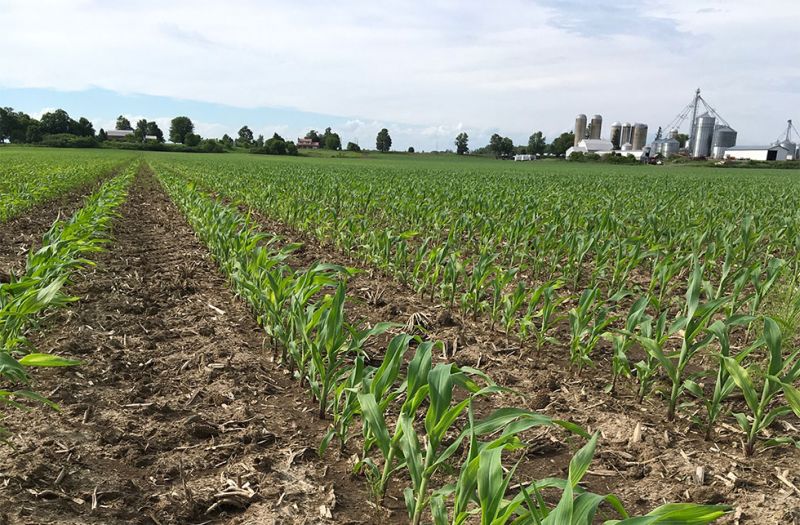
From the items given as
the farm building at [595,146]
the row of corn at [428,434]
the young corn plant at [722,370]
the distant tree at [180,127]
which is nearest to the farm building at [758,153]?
the farm building at [595,146]

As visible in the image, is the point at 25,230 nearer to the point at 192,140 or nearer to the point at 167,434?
the point at 167,434

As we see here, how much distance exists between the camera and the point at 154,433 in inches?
118

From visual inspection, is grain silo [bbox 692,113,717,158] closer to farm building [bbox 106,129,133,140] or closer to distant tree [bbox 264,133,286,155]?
distant tree [bbox 264,133,286,155]

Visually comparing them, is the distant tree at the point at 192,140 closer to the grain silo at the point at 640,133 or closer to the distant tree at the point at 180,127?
the distant tree at the point at 180,127

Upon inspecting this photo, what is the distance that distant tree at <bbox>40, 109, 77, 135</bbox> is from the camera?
112625 mm

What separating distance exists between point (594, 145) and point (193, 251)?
149 meters

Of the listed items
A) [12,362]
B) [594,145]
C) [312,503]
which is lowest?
[312,503]

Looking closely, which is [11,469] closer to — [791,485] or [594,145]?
[791,485]

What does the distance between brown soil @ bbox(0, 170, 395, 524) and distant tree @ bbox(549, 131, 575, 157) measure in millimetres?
146991

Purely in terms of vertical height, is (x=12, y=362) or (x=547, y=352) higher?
(x=12, y=362)

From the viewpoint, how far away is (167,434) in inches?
117

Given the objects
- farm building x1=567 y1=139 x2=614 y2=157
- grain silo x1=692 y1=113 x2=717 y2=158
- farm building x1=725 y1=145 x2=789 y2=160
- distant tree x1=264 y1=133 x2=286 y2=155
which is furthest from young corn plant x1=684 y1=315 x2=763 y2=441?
farm building x1=567 y1=139 x2=614 y2=157

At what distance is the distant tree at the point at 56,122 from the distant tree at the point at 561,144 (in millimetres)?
119760

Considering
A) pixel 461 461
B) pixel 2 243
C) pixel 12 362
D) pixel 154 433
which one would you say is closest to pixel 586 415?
pixel 461 461
